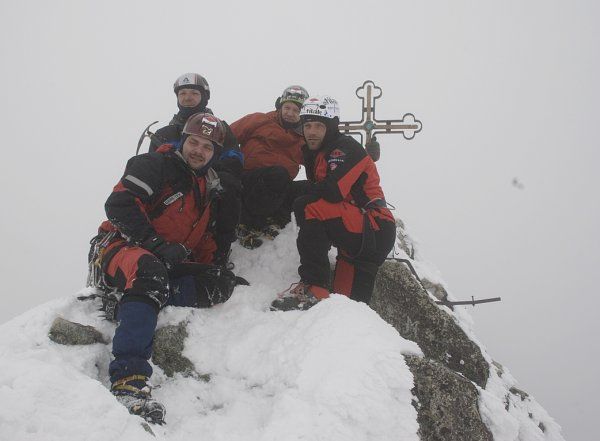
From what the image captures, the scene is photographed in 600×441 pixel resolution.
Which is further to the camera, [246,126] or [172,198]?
[246,126]

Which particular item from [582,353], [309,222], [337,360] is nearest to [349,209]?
[309,222]

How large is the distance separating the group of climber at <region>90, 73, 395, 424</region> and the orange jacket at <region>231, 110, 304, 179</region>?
17mm

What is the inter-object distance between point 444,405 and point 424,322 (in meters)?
2.32

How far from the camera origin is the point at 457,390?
11.5 ft

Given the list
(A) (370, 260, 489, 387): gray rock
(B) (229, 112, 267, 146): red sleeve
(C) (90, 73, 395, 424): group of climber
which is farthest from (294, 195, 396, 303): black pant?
(B) (229, 112, 267, 146): red sleeve

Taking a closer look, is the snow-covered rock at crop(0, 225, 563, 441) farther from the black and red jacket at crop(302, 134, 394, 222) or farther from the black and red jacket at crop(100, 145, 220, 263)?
the black and red jacket at crop(302, 134, 394, 222)

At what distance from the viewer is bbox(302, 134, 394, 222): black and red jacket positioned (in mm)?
4996

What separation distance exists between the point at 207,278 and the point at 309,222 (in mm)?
1428

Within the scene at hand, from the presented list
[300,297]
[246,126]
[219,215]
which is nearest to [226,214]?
[219,215]

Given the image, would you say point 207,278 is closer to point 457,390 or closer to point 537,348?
point 457,390

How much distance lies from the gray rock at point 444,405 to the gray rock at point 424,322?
5.49 feet

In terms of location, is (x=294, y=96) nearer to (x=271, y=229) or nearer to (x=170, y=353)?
(x=271, y=229)

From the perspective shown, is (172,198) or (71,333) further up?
(172,198)

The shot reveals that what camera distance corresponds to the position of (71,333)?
3.63 metres
